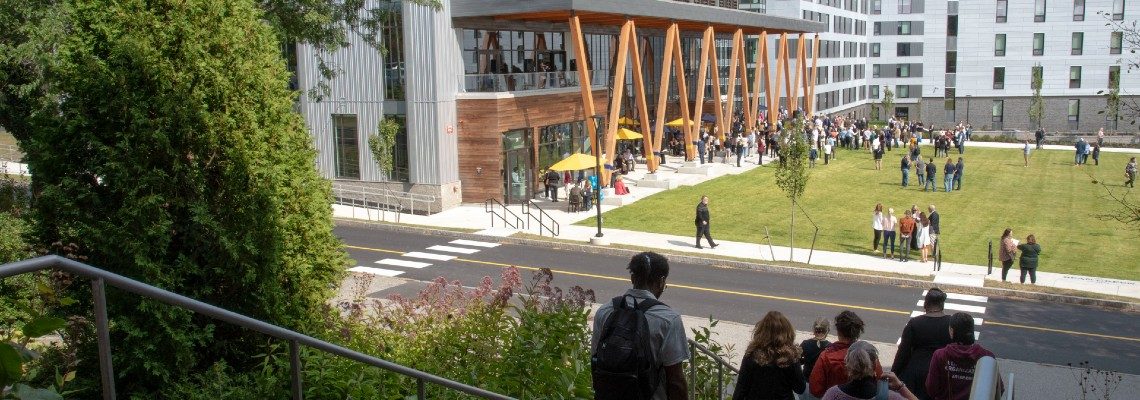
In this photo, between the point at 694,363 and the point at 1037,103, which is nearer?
the point at 694,363

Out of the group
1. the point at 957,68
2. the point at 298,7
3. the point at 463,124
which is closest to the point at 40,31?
the point at 298,7

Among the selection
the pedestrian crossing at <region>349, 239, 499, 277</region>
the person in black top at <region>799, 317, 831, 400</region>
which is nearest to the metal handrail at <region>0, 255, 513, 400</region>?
the person in black top at <region>799, 317, 831, 400</region>

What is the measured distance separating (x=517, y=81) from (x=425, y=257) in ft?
38.8

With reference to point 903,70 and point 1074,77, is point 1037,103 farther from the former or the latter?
point 903,70

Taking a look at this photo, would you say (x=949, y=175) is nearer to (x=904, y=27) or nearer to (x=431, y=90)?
(x=431, y=90)

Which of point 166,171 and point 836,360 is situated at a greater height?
point 166,171

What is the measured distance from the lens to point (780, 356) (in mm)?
6789

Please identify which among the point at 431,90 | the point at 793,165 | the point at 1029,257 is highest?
the point at 431,90

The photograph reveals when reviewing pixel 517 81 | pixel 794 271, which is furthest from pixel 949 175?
pixel 517 81

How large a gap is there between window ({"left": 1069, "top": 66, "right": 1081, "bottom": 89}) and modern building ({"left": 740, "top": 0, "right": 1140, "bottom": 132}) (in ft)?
0.23

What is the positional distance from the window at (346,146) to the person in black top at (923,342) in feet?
99.2

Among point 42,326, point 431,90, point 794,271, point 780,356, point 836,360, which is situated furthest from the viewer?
point 431,90

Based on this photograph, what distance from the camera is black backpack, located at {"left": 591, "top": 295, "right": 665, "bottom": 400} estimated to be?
5.16 metres

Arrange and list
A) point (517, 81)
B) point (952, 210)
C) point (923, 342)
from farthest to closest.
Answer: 1. point (517, 81)
2. point (952, 210)
3. point (923, 342)
